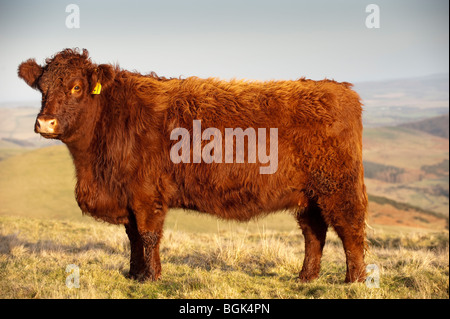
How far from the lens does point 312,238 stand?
649 cm

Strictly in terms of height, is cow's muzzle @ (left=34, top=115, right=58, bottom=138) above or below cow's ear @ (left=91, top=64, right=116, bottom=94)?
below

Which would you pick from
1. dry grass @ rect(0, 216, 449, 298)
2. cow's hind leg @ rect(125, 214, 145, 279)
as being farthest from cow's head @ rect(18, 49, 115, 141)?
dry grass @ rect(0, 216, 449, 298)

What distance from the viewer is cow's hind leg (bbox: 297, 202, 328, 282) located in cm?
643

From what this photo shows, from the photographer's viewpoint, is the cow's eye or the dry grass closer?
the dry grass

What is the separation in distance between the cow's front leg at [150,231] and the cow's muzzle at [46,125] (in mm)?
1538

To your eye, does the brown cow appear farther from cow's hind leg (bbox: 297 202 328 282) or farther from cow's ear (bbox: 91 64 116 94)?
cow's hind leg (bbox: 297 202 328 282)

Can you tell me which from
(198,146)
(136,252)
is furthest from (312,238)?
(136,252)

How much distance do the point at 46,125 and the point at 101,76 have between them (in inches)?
43.2

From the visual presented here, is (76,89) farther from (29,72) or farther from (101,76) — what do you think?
(29,72)

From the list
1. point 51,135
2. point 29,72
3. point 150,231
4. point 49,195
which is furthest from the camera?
point 49,195

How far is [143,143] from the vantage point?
5773 millimetres

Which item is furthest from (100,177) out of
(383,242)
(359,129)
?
(383,242)

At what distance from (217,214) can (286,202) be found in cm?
102

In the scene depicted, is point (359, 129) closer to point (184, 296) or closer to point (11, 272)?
point (184, 296)
